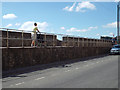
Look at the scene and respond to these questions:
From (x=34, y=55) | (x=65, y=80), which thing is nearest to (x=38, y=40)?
(x=34, y=55)

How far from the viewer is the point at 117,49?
28875 mm

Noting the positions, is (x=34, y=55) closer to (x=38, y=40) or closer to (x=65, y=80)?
(x=38, y=40)

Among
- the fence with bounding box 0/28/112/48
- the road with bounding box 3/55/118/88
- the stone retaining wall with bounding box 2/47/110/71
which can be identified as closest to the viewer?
the road with bounding box 3/55/118/88

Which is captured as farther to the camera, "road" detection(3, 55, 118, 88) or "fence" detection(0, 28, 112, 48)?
"fence" detection(0, 28, 112, 48)

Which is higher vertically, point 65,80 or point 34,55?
point 34,55

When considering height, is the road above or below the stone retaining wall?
below

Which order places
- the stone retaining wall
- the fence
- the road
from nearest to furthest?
the road → the stone retaining wall → the fence

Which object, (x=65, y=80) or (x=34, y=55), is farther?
(x=34, y=55)

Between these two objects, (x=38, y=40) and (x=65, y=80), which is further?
(x=38, y=40)

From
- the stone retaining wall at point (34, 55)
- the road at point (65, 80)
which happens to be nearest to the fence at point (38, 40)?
the stone retaining wall at point (34, 55)

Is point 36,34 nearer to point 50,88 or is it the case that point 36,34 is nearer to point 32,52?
point 32,52

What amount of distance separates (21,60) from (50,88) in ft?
21.0

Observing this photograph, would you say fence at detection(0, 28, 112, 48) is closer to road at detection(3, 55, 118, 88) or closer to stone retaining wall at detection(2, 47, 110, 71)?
stone retaining wall at detection(2, 47, 110, 71)

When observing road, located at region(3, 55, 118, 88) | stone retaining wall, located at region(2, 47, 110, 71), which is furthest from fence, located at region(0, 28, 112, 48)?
road, located at region(3, 55, 118, 88)
